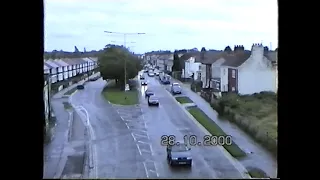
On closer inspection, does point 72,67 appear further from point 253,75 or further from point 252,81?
point 253,75

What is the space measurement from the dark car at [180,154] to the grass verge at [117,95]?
0.67 meters

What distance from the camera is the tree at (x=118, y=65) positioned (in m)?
2.36

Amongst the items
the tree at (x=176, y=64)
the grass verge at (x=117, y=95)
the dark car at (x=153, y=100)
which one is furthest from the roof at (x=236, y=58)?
the grass verge at (x=117, y=95)

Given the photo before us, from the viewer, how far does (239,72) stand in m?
2.96

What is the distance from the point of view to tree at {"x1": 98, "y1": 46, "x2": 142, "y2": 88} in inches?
92.7

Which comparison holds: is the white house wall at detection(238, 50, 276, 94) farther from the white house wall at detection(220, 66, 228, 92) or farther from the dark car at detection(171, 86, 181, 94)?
the dark car at detection(171, 86, 181, 94)

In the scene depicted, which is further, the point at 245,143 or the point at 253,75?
the point at 253,75

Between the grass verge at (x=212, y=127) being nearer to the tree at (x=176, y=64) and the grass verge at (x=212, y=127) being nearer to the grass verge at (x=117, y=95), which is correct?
the grass verge at (x=117, y=95)

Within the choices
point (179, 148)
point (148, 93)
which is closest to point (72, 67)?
point (148, 93)

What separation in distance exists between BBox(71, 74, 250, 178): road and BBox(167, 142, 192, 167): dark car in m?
0.03
